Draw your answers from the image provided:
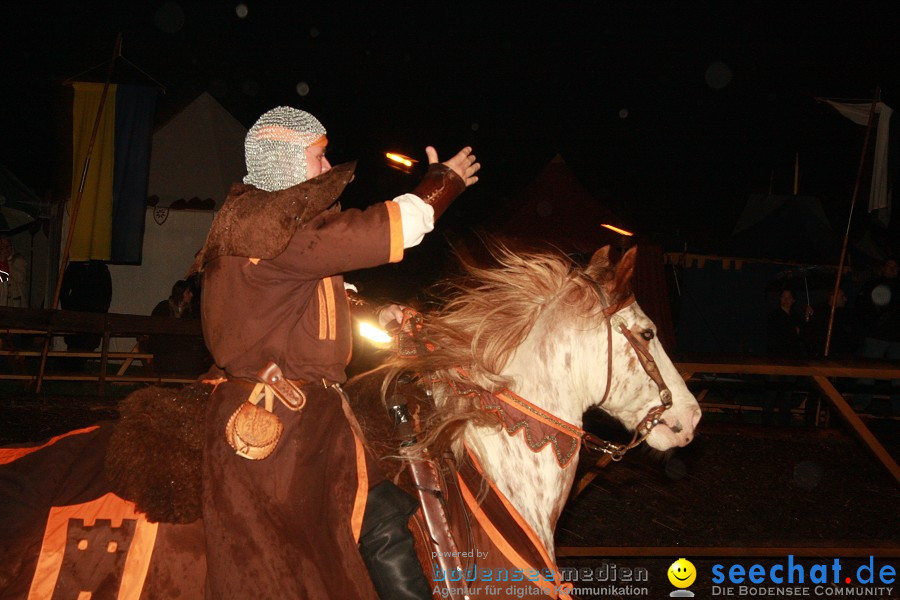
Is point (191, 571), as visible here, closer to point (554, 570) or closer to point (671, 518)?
point (554, 570)

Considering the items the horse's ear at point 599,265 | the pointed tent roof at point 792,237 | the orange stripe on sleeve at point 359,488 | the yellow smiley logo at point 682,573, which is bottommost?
the yellow smiley logo at point 682,573

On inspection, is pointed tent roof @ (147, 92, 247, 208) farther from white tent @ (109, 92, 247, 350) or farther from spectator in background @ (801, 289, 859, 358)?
spectator in background @ (801, 289, 859, 358)

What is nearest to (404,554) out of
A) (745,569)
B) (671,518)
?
(745,569)

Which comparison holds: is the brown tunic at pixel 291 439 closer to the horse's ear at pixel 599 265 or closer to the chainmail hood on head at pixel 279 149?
the chainmail hood on head at pixel 279 149

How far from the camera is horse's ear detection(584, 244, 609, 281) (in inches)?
108

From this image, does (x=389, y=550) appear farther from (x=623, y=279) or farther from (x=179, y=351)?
(x=179, y=351)

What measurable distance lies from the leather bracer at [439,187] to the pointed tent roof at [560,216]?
26.6ft

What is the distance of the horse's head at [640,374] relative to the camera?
104 inches

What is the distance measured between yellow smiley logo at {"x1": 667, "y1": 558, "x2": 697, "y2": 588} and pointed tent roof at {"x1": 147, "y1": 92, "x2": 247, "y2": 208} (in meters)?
9.34

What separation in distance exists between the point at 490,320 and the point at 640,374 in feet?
2.00

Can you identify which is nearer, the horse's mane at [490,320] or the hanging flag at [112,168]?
the horse's mane at [490,320]

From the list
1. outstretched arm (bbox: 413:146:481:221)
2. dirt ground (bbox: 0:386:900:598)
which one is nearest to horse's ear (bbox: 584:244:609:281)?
outstretched arm (bbox: 413:146:481:221)

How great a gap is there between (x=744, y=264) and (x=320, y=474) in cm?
1367

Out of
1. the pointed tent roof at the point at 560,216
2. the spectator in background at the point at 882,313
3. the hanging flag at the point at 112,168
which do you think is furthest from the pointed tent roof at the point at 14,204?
the spectator in background at the point at 882,313
